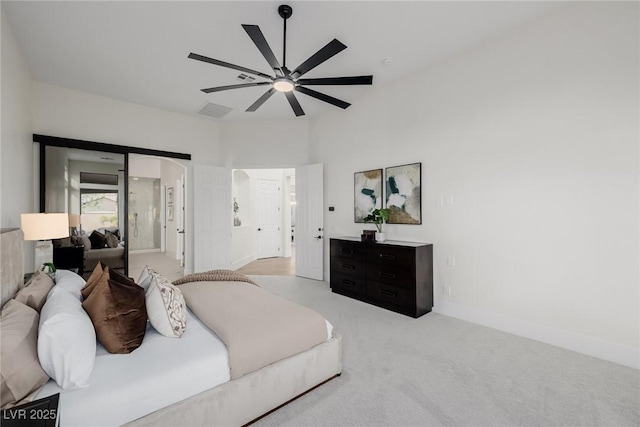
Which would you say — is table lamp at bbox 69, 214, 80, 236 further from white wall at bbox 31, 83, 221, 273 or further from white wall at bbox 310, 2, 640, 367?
white wall at bbox 310, 2, 640, 367

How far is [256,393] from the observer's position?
1.75m

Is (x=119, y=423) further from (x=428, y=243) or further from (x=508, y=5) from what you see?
(x=508, y=5)

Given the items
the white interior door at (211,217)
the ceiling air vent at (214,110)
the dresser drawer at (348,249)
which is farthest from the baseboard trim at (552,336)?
the ceiling air vent at (214,110)

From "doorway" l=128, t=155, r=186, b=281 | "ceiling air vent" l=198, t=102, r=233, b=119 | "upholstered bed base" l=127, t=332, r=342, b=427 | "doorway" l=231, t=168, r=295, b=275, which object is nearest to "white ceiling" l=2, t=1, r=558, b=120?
"ceiling air vent" l=198, t=102, r=233, b=119

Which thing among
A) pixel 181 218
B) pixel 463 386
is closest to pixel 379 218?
pixel 463 386

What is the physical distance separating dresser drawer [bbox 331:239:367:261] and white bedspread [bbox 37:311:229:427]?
8.91ft

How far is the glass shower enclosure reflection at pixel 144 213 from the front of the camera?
899 cm

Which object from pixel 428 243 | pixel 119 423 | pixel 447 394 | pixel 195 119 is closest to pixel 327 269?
pixel 428 243

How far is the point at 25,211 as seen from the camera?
3.55m

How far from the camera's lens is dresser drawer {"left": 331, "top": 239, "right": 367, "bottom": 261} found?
13.9ft

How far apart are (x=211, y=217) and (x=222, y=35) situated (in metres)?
3.49

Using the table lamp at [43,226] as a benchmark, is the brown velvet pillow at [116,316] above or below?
below

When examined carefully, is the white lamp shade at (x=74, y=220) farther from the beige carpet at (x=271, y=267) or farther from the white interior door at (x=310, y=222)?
the white interior door at (x=310, y=222)

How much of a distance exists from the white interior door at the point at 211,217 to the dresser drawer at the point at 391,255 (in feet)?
10.6
